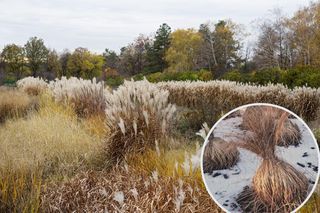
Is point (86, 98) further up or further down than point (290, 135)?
further down

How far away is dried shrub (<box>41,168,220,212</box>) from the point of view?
10.6ft

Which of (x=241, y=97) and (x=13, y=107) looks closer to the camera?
(x=13, y=107)

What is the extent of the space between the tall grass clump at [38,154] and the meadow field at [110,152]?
0.5 inches

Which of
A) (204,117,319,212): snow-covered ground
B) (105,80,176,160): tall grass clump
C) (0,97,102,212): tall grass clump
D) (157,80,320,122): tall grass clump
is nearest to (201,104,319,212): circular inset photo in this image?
(204,117,319,212): snow-covered ground

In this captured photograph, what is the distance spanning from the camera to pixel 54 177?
15.7ft

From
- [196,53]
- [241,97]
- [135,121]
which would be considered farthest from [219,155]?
[196,53]

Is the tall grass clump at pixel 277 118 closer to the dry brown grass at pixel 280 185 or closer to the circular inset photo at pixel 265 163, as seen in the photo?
the circular inset photo at pixel 265 163

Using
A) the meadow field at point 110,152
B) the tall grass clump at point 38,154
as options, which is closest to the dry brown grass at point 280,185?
the meadow field at point 110,152

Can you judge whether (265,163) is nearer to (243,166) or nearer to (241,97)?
Answer: (243,166)

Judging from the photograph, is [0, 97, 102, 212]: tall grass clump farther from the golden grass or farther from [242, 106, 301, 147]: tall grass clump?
[242, 106, 301, 147]: tall grass clump

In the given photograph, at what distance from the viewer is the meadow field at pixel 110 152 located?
3469 millimetres

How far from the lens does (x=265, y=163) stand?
1866mm

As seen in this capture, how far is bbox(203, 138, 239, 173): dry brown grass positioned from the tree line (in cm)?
3393

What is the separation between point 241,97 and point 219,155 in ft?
30.9
